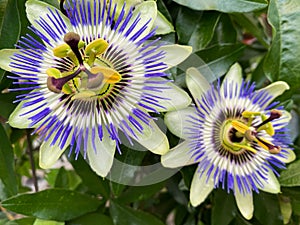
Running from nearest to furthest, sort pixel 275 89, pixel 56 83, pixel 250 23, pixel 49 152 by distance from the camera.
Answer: pixel 56 83, pixel 49 152, pixel 275 89, pixel 250 23

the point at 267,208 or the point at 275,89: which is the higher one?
the point at 275,89

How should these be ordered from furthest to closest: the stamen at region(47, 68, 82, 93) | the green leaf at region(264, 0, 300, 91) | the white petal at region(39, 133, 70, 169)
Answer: the green leaf at region(264, 0, 300, 91) < the white petal at region(39, 133, 70, 169) < the stamen at region(47, 68, 82, 93)

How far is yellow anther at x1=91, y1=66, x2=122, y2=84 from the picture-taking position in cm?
97

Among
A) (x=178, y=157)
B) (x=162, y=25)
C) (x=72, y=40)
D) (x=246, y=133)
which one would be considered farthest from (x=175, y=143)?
(x=72, y=40)

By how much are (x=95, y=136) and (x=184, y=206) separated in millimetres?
682

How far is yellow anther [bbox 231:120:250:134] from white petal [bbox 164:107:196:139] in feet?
0.43

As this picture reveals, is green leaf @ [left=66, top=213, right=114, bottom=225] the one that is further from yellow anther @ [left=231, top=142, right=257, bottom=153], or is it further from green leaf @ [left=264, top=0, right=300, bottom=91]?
green leaf @ [left=264, top=0, right=300, bottom=91]

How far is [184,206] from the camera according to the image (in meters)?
1.62

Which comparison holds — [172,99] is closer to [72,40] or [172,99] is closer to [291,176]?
[72,40]

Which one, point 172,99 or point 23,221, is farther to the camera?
point 23,221

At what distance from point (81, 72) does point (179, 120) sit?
0.23m

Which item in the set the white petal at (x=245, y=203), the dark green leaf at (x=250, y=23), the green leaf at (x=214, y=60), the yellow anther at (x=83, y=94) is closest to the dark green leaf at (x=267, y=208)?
the white petal at (x=245, y=203)

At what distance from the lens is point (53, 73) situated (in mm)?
962

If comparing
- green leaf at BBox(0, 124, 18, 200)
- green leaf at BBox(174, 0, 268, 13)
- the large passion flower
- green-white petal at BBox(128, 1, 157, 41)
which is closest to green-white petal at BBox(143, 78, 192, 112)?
the large passion flower
